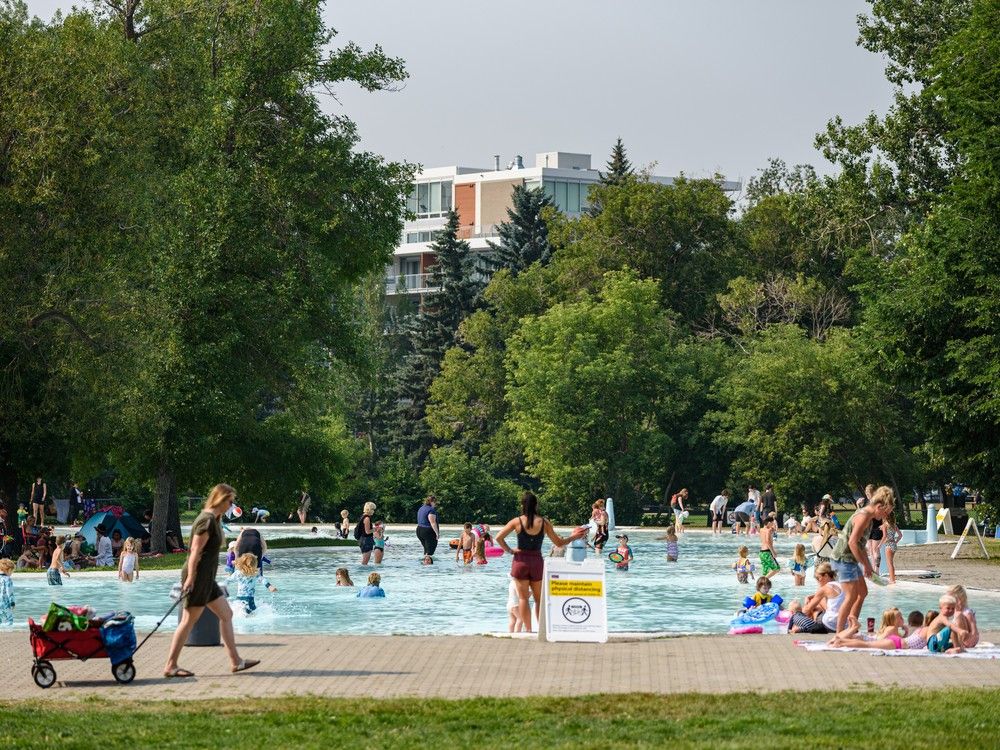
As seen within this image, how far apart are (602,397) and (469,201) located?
185 ft

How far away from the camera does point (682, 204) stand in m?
79.5

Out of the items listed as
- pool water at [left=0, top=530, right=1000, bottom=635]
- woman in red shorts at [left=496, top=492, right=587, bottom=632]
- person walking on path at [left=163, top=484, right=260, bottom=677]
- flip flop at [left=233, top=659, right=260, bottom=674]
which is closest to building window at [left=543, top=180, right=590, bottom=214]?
pool water at [left=0, top=530, right=1000, bottom=635]

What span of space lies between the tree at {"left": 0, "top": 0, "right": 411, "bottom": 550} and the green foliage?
2149 cm

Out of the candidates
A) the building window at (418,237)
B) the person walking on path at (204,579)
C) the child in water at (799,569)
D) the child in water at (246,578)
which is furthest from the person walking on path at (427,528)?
the building window at (418,237)

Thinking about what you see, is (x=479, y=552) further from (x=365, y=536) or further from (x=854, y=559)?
(x=854, y=559)

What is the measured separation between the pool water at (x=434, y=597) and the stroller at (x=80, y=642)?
8029 millimetres

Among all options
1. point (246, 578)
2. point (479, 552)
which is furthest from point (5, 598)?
point (479, 552)

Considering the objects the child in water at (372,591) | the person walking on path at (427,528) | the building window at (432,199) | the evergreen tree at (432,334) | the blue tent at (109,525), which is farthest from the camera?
the building window at (432,199)

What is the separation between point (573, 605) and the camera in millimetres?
17750

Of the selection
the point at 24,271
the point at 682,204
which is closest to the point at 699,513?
the point at 682,204

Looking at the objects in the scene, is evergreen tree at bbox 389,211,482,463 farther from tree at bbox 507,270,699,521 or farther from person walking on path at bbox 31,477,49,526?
person walking on path at bbox 31,477,49,526

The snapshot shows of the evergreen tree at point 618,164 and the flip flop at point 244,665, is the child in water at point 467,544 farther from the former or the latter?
the evergreen tree at point 618,164

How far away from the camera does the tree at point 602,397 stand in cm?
6819

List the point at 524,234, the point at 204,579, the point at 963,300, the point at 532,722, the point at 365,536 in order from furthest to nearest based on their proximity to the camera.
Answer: the point at 524,234 < the point at 365,536 < the point at 963,300 < the point at 204,579 < the point at 532,722
